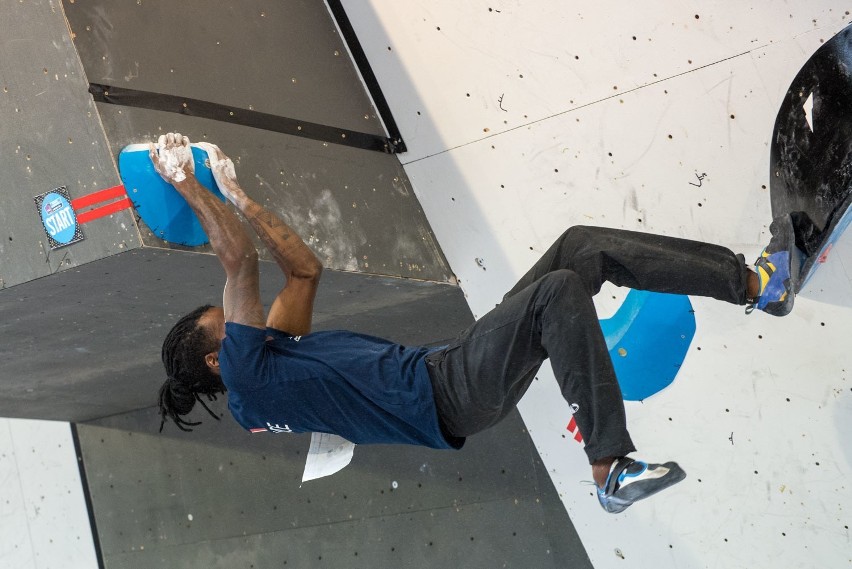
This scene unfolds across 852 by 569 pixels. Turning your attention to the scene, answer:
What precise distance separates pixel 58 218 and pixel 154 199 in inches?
9.8

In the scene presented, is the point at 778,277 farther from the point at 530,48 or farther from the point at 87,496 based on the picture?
the point at 87,496

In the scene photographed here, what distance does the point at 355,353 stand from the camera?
196cm

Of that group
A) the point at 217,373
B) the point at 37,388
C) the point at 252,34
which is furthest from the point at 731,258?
the point at 37,388

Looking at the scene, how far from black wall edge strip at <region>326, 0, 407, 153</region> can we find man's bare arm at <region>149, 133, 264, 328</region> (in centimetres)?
99

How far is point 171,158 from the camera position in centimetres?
206

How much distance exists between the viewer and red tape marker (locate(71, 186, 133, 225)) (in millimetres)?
2031

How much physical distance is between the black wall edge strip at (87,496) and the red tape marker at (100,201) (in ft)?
8.33

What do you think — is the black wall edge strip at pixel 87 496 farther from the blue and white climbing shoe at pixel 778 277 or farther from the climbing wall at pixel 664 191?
the blue and white climbing shoe at pixel 778 277

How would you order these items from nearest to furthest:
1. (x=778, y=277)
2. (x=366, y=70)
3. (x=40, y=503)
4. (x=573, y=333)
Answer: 1. (x=573, y=333)
2. (x=778, y=277)
3. (x=366, y=70)
4. (x=40, y=503)

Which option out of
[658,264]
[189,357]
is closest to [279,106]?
[189,357]

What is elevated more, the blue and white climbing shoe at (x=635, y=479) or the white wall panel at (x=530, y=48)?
the white wall panel at (x=530, y=48)

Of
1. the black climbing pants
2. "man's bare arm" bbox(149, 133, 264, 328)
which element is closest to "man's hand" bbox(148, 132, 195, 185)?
"man's bare arm" bbox(149, 133, 264, 328)

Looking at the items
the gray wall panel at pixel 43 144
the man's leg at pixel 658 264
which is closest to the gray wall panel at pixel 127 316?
the gray wall panel at pixel 43 144

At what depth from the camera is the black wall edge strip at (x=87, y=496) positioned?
4211mm
